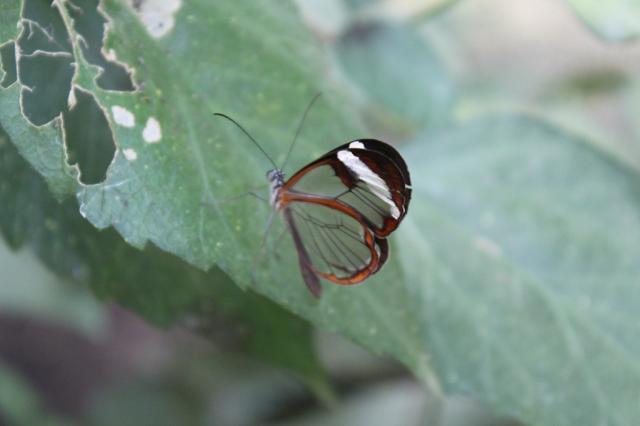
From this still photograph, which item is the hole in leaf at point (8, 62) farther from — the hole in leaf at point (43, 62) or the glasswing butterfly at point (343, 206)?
the glasswing butterfly at point (343, 206)

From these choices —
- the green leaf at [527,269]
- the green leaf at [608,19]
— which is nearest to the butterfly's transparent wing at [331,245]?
the green leaf at [527,269]

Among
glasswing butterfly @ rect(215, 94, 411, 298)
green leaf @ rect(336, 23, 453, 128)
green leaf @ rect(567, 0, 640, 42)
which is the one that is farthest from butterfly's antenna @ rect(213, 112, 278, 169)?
green leaf @ rect(336, 23, 453, 128)

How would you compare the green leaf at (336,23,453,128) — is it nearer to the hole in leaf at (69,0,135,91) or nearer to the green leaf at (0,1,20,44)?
the hole in leaf at (69,0,135,91)

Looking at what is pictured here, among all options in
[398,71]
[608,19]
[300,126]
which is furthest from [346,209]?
[398,71]

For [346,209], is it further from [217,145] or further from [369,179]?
[217,145]

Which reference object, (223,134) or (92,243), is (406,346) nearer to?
(223,134)

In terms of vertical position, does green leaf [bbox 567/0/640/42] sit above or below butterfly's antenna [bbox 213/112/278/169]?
above

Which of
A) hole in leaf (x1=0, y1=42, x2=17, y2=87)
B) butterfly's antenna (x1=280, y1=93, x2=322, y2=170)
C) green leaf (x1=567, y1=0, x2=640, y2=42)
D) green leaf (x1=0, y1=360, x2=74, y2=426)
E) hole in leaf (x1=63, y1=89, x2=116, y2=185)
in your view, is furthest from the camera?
green leaf (x1=0, y1=360, x2=74, y2=426)

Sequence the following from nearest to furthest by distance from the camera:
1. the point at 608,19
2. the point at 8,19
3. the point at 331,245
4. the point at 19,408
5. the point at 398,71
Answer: the point at 8,19, the point at 331,245, the point at 608,19, the point at 398,71, the point at 19,408
